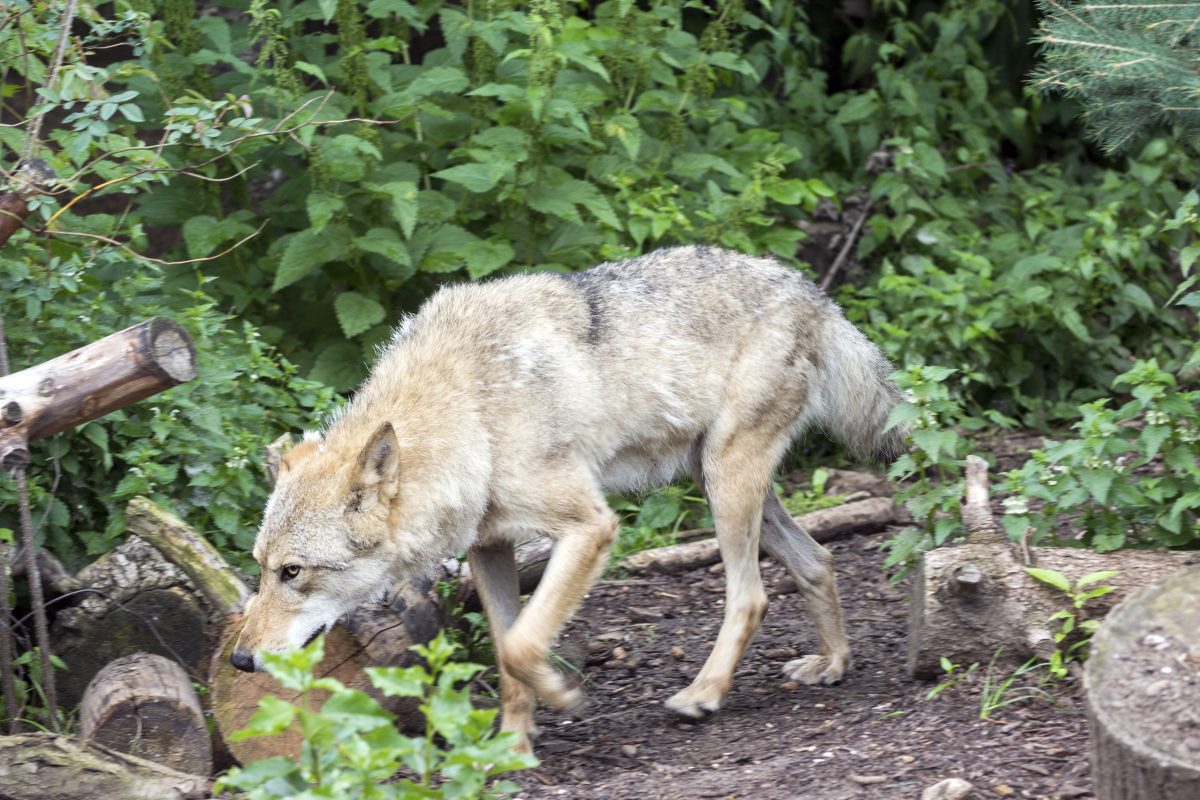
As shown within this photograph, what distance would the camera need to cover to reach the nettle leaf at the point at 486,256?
6973 mm

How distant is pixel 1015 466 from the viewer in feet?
26.0

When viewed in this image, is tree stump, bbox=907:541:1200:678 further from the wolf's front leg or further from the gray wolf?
the wolf's front leg

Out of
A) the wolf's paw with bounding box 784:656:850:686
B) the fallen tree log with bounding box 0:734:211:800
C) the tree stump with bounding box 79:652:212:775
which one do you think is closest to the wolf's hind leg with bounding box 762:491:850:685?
the wolf's paw with bounding box 784:656:850:686

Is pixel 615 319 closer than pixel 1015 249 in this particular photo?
Yes

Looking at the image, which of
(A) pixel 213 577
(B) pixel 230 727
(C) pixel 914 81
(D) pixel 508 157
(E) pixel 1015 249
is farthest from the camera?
(C) pixel 914 81

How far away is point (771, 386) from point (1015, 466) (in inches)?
116

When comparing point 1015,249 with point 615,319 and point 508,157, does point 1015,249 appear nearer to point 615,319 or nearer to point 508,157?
point 508,157

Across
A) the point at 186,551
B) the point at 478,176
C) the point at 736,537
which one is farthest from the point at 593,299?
the point at 186,551

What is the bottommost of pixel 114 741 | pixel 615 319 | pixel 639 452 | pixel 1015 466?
pixel 1015 466

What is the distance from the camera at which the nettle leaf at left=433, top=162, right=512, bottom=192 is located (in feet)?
22.6

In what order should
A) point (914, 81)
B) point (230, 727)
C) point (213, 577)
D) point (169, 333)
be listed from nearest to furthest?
point (169, 333)
point (230, 727)
point (213, 577)
point (914, 81)

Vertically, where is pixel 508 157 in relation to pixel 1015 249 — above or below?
above

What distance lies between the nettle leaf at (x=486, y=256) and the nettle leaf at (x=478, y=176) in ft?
1.12

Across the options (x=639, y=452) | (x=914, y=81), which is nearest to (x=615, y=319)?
(x=639, y=452)
